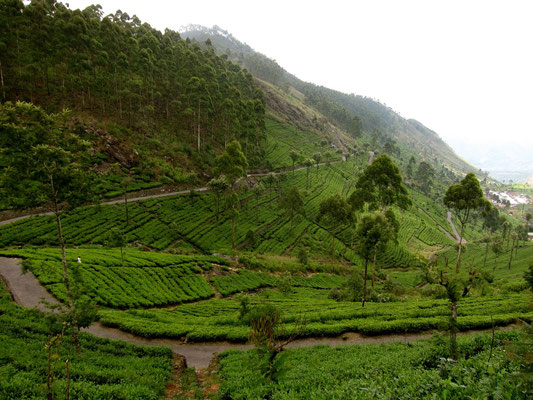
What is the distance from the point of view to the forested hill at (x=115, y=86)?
59.1 metres

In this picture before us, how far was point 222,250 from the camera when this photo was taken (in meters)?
49.6

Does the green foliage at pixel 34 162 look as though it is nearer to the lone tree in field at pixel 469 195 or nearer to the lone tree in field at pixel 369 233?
the lone tree in field at pixel 369 233

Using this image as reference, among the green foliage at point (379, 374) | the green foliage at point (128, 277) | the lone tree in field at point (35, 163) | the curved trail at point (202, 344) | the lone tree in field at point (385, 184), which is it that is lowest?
the green foliage at point (128, 277)

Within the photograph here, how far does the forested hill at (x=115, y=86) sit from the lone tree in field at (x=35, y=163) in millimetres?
49289

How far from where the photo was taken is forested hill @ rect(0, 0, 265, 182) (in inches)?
2328

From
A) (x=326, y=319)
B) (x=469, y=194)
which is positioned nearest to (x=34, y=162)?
(x=326, y=319)

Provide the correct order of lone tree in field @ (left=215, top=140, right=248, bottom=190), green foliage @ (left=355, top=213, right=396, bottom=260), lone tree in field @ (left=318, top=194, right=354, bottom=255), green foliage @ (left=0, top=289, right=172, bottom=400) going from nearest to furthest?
green foliage @ (left=0, top=289, right=172, bottom=400) < green foliage @ (left=355, top=213, right=396, bottom=260) < lone tree in field @ (left=318, top=194, right=354, bottom=255) < lone tree in field @ (left=215, top=140, right=248, bottom=190)

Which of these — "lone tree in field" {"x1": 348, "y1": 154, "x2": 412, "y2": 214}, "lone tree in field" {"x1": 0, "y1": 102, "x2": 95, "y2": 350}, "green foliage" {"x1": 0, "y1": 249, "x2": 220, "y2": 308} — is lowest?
"green foliage" {"x1": 0, "y1": 249, "x2": 220, "y2": 308}

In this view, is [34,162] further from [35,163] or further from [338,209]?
[338,209]

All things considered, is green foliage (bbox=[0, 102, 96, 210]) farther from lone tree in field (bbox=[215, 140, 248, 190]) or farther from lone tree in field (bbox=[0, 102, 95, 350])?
lone tree in field (bbox=[215, 140, 248, 190])

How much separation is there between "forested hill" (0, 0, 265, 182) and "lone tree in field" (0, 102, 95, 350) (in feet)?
162

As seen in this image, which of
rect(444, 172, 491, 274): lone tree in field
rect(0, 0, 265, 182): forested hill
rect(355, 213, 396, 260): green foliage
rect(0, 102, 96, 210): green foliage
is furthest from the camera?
rect(0, 0, 265, 182): forested hill

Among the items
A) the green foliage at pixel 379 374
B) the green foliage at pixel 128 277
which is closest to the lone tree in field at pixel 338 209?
the green foliage at pixel 128 277

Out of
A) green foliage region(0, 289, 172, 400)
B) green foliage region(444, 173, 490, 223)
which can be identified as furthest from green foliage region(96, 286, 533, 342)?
green foliage region(444, 173, 490, 223)
